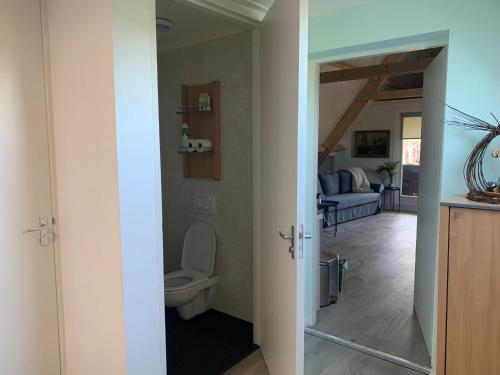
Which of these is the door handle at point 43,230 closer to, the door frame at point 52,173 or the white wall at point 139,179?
the door frame at point 52,173

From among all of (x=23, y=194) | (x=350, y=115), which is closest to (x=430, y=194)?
(x=23, y=194)

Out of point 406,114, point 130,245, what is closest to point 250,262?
point 130,245

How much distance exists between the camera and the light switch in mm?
2875

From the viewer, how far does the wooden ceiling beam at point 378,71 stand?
3870 mm

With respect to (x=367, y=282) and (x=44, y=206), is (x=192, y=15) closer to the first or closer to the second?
(x=44, y=206)

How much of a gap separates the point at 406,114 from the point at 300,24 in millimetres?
7100

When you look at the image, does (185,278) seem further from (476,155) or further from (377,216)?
(377,216)

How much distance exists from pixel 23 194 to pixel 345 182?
21.8ft

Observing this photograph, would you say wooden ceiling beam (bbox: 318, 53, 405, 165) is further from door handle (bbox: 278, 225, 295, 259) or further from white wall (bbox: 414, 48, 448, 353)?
door handle (bbox: 278, 225, 295, 259)

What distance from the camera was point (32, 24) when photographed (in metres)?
1.67

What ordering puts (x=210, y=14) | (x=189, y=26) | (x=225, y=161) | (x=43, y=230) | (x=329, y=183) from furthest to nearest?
1. (x=329, y=183)
2. (x=225, y=161)
3. (x=189, y=26)
4. (x=210, y=14)
5. (x=43, y=230)

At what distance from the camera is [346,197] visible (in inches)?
275

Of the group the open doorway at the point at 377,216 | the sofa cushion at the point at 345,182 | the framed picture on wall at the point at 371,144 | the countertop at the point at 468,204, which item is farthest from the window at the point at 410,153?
the countertop at the point at 468,204

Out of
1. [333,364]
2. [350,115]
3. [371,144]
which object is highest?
[350,115]
